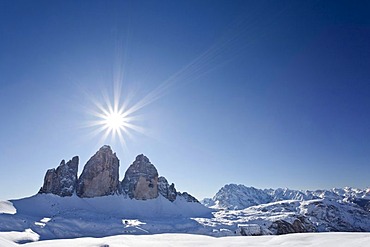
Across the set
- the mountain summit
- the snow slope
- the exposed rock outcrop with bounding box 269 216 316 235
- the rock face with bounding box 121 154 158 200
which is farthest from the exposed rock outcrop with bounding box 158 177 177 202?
the exposed rock outcrop with bounding box 269 216 316 235

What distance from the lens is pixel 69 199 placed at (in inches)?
3529

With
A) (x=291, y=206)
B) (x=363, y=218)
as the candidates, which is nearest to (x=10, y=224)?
(x=291, y=206)

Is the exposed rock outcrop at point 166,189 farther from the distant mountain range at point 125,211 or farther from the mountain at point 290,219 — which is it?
the mountain at point 290,219

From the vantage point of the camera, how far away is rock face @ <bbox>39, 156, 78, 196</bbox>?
91.6 metres

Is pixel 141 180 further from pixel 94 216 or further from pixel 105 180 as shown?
pixel 94 216

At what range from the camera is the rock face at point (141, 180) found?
349 ft

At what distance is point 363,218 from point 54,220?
16463cm

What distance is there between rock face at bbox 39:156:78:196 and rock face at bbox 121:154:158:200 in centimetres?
2041

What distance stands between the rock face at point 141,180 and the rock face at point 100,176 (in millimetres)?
5567

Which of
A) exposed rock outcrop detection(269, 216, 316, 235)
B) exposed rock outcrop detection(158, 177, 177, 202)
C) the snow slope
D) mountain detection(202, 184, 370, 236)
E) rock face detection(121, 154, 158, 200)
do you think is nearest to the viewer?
the snow slope

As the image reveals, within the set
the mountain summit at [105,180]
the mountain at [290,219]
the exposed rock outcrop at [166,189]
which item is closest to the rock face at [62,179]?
the mountain summit at [105,180]

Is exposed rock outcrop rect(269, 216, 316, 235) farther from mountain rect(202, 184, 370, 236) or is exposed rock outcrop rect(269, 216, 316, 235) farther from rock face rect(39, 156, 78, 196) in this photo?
rock face rect(39, 156, 78, 196)

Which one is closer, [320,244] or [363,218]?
[320,244]

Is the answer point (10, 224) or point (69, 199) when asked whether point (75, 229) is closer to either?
point (10, 224)
